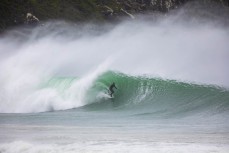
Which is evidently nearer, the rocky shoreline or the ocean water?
the ocean water

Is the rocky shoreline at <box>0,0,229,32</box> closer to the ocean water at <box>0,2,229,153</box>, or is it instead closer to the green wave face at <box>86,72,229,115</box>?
the ocean water at <box>0,2,229,153</box>

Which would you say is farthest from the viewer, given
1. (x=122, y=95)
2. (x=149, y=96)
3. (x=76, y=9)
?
(x=76, y=9)

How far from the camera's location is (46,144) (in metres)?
8.77

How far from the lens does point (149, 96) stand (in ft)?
61.5

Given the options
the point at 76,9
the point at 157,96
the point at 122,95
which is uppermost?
the point at 76,9

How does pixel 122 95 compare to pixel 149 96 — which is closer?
pixel 149 96

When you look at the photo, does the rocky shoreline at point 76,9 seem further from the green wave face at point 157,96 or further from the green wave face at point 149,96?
the green wave face at point 157,96

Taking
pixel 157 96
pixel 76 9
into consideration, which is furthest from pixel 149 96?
pixel 76 9

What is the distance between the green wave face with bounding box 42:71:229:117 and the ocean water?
0.12 ft

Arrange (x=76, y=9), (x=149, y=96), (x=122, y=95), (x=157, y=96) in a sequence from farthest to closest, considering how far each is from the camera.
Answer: (x=76, y=9)
(x=122, y=95)
(x=149, y=96)
(x=157, y=96)

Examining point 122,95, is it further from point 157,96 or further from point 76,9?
point 76,9

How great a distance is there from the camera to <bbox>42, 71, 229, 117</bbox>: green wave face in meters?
15.8

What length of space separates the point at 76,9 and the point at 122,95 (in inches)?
2355

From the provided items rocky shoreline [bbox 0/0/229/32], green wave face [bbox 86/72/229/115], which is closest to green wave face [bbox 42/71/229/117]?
green wave face [bbox 86/72/229/115]
